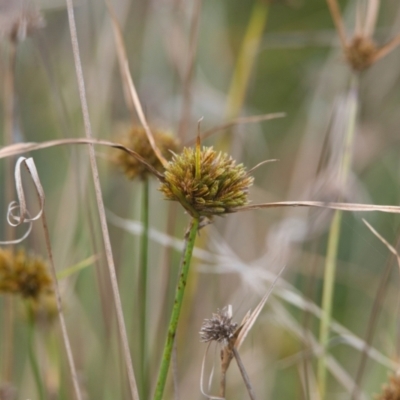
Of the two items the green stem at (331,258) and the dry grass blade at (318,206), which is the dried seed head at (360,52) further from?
the dry grass blade at (318,206)

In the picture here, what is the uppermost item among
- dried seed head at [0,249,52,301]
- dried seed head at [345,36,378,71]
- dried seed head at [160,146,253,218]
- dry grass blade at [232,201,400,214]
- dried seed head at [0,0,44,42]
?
dried seed head at [0,0,44,42]

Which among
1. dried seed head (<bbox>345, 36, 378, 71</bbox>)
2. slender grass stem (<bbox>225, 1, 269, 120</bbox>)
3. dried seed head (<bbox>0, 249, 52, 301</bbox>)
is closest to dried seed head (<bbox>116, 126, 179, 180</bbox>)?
dried seed head (<bbox>0, 249, 52, 301</bbox>)

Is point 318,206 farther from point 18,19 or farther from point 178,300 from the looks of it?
point 18,19

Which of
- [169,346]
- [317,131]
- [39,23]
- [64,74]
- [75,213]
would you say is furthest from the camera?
[64,74]

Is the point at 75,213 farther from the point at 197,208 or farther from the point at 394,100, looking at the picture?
the point at 394,100

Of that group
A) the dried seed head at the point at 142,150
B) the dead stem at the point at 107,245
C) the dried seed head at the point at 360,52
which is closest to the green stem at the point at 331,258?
the dried seed head at the point at 360,52

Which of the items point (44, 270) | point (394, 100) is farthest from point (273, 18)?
point (44, 270)

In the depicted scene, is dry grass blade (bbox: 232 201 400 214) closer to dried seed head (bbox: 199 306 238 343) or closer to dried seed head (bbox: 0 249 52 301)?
dried seed head (bbox: 199 306 238 343)
